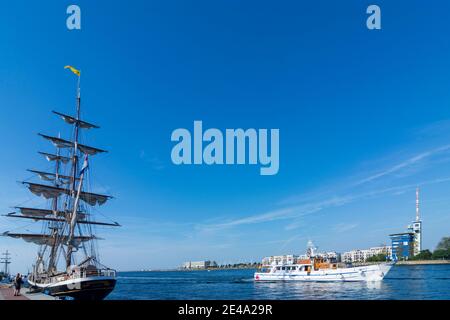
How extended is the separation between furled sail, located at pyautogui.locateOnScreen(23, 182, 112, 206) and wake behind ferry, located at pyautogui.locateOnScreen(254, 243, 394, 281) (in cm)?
3186

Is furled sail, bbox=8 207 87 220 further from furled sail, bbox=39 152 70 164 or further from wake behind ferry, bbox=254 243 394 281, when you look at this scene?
wake behind ferry, bbox=254 243 394 281

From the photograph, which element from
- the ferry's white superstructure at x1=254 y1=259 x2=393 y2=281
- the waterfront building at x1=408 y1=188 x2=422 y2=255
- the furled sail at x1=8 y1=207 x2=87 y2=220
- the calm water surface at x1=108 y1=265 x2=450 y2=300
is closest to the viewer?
the calm water surface at x1=108 y1=265 x2=450 y2=300

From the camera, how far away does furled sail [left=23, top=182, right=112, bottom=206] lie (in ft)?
135

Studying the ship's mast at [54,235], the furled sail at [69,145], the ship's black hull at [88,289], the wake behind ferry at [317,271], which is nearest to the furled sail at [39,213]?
the ship's mast at [54,235]

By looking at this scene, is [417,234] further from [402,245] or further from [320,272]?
[320,272]

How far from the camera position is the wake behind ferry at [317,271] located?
1948 inches

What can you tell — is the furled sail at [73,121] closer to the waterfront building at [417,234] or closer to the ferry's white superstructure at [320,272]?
the ferry's white superstructure at [320,272]

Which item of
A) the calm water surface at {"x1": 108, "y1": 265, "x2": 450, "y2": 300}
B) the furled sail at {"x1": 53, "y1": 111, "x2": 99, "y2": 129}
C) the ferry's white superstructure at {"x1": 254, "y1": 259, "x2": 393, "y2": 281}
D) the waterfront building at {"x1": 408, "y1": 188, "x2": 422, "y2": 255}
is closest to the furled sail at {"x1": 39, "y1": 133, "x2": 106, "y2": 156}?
the furled sail at {"x1": 53, "y1": 111, "x2": 99, "y2": 129}

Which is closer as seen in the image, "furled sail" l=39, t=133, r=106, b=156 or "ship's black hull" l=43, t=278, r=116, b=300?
"ship's black hull" l=43, t=278, r=116, b=300

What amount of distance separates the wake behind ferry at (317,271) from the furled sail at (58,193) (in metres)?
31.9
